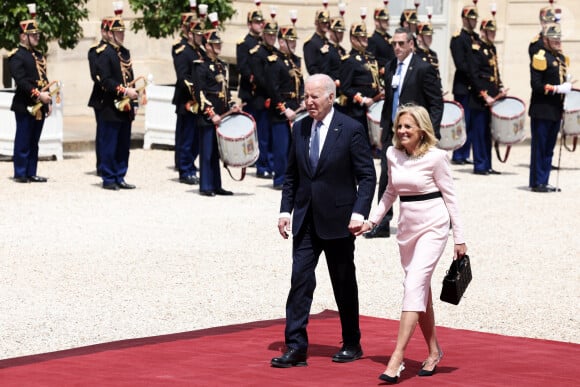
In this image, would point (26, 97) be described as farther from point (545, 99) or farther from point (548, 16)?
point (548, 16)

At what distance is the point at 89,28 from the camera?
23578mm

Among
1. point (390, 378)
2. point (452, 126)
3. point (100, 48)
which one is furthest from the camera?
point (452, 126)

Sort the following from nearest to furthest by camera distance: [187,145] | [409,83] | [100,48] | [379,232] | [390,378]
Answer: [390,378] → [409,83] → [379,232] → [100,48] → [187,145]

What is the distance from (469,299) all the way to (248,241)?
8.88 feet

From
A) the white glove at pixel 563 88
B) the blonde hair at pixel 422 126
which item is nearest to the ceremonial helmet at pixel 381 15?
the white glove at pixel 563 88

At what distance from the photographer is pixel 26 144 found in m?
16.5

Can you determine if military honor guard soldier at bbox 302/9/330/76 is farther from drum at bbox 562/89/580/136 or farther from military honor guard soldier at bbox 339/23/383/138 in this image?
drum at bbox 562/89/580/136

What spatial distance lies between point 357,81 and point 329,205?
913 centimetres

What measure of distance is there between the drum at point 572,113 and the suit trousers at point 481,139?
102cm

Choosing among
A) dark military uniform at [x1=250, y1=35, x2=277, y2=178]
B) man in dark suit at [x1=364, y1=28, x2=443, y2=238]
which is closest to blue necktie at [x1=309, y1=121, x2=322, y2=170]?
man in dark suit at [x1=364, y1=28, x2=443, y2=238]

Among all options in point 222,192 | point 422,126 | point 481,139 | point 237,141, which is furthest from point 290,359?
point 481,139

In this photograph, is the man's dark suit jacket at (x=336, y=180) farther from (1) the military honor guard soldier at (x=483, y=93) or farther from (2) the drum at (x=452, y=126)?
(1) the military honor guard soldier at (x=483, y=93)

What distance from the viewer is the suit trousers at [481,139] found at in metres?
18.3

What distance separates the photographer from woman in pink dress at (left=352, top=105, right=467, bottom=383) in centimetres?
782
